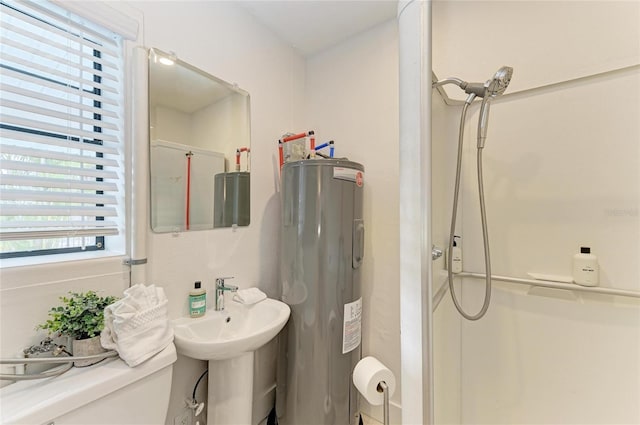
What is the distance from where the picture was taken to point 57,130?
0.90 m

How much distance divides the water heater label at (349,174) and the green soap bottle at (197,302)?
0.85m

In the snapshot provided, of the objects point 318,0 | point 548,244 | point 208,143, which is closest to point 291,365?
point 208,143

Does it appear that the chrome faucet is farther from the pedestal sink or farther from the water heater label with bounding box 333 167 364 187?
the water heater label with bounding box 333 167 364 187

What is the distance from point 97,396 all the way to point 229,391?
1.98 ft

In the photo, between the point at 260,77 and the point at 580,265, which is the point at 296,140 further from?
the point at 580,265

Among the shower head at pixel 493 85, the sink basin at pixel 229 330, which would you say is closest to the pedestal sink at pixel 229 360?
the sink basin at pixel 229 330

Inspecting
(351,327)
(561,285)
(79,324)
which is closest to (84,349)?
(79,324)

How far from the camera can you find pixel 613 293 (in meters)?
1.01

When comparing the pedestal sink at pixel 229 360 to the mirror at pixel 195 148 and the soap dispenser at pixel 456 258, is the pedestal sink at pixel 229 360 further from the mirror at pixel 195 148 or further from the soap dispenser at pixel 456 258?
the soap dispenser at pixel 456 258

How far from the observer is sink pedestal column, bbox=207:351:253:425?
1190 mm

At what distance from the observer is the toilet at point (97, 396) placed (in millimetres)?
646

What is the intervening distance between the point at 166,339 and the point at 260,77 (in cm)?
147

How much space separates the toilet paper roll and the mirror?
0.98 m

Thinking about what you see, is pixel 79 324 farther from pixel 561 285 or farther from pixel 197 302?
pixel 561 285
